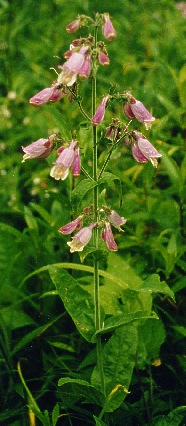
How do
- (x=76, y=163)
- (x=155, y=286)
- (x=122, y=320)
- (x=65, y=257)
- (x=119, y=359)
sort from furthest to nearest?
1. (x=65, y=257)
2. (x=119, y=359)
3. (x=155, y=286)
4. (x=122, y=320)
5. (x=76, y=163)

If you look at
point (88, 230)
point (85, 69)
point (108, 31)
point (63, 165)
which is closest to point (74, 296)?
point (88, 230)

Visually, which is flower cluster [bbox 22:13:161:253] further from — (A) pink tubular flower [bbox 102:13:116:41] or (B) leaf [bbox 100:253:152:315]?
(B) leaf [bbox 100:253:152:315]

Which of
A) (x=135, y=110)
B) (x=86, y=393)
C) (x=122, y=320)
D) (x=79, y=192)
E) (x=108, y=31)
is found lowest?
(x=86, y=393)

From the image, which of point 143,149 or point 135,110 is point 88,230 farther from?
point 135,110

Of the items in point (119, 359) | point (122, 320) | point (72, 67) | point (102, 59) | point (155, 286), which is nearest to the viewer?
point (72, 67)

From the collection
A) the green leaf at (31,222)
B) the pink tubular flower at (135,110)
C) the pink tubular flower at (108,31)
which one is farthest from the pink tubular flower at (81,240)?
the green leaf at (31,222)

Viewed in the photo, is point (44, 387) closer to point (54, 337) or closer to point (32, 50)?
point (54, 337)

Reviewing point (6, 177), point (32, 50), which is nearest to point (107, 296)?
point (6, 177)

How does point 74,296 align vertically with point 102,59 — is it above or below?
below
